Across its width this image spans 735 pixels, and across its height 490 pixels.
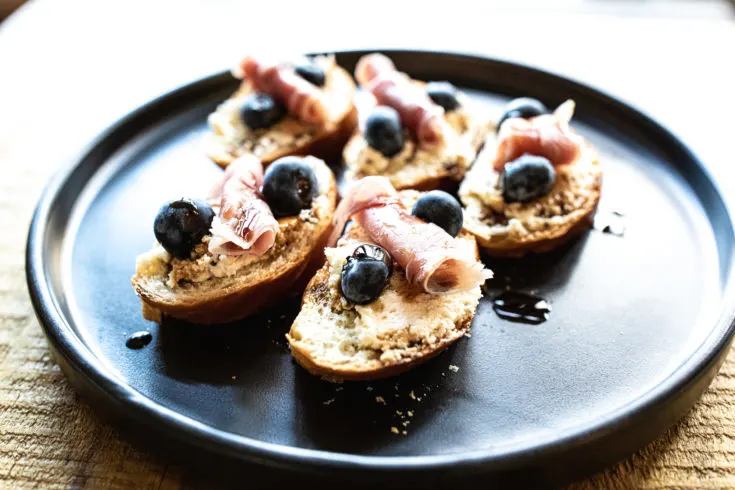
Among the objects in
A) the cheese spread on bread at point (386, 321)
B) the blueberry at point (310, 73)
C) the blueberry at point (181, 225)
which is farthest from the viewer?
the blueberry at point (310, 73)

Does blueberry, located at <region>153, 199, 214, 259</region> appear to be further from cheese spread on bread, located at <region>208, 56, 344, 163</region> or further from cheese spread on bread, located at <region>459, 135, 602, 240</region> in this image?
cheese spread on bread, located at <region>459, 135, 602, 240</region>

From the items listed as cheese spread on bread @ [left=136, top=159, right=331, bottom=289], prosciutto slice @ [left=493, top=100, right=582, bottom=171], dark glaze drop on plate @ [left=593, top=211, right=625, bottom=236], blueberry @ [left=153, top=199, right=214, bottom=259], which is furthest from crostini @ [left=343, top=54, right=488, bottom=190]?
blueberry @ [left=153, top=199, right=214, bottom=259]

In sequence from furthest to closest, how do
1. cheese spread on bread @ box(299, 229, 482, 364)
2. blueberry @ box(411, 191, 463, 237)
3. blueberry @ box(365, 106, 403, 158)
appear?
blueberry @ box(365, 106, 403, 158) → blueberry @ box(411, 191, 463, 237) → cheese spread on bread @ box(299, 229, 482, 364)

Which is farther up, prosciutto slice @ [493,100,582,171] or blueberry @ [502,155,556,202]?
prosciutto slice @ [493,100,582,171]

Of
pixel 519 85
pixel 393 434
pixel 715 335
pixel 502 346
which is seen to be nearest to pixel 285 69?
pixel 519 85

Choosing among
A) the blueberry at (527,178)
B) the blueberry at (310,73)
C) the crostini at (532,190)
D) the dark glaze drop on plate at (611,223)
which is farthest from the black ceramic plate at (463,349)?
the blueberry at (310,73)

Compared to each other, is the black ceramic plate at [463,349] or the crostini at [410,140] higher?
the crostini at [410,140]

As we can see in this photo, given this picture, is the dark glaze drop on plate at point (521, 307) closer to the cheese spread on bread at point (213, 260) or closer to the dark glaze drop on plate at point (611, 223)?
the dark glaze drop on plate at point (611, 223)
